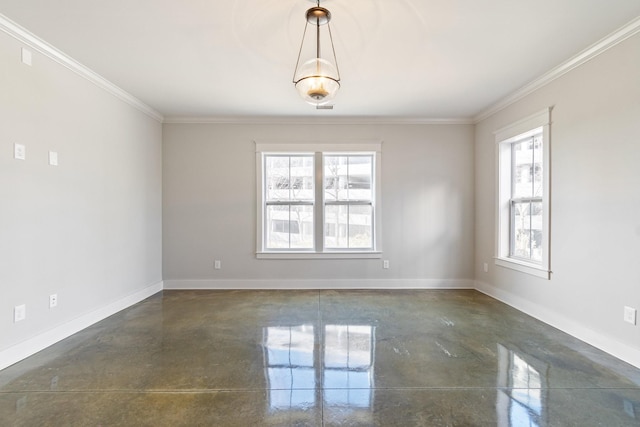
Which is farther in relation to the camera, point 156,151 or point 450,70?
point 156,151

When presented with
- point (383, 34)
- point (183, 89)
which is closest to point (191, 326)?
point (183, 89)

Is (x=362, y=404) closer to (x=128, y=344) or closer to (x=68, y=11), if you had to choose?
(x=128, y=344)

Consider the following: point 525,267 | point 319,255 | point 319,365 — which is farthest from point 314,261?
point 525,267

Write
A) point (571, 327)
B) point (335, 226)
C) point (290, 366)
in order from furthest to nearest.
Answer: point (335, 226) < point (571, 327) < point (290, 366)

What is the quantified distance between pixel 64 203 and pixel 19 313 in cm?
104

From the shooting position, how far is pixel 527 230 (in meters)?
3.94

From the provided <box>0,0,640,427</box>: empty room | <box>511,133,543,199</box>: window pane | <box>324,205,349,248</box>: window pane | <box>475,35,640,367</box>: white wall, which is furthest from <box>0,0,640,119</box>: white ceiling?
<box>324,205,349,248</box>: window pane

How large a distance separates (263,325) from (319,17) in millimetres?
2939

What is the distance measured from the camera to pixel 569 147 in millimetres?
3164

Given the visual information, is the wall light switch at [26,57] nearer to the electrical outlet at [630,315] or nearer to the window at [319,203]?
the window at [319,203]

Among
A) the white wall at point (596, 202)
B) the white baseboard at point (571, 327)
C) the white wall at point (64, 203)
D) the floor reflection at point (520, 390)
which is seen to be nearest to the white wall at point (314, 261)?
the white wall at point (64, 203)

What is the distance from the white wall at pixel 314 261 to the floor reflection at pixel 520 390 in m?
2.32

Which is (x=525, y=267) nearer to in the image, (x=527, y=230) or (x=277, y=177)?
(x=527, y=230)

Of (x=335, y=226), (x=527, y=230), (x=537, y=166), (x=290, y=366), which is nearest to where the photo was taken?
(x=290, y=366)
